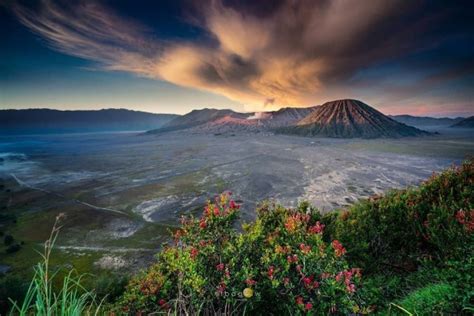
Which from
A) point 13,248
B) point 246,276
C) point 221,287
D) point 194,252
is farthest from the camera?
point 13,248

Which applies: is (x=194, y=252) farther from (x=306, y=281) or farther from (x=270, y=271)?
(x=306, y=281)

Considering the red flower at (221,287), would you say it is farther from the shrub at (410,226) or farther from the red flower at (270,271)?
the shrub at (410,226)

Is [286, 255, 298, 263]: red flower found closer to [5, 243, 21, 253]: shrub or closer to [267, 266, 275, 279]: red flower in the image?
[267, 266, 275, 279]: red flower

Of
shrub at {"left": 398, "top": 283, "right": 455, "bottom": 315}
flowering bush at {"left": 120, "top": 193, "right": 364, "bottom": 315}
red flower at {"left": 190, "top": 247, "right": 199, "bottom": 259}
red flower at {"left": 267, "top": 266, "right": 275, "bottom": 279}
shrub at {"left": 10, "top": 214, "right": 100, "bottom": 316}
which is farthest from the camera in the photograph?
red flower at {"left": 190, "top": 247, "right": 199, "bottom": 259}

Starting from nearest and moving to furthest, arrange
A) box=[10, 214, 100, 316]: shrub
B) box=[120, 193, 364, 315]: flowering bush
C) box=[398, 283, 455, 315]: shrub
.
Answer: box=[10, 214, 100, 316]: shrub, box=[398, 283, 455, 315]: shrub, box=[120, 193, 364, 315]: flowering bush

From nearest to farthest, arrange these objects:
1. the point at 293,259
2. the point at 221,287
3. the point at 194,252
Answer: the point at 221,287, the point at 293,259, the point at 194,252

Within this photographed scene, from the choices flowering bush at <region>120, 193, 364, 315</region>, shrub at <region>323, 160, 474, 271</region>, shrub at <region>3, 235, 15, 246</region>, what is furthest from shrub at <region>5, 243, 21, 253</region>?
shrub at <region>323, 160, 474, 271</region>

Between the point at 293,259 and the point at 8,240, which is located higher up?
the point at 293,259

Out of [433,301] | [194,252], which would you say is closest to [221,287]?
[194,252]

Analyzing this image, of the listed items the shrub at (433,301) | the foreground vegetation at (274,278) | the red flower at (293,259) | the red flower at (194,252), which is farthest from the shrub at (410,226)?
the red flower at (194,252)
